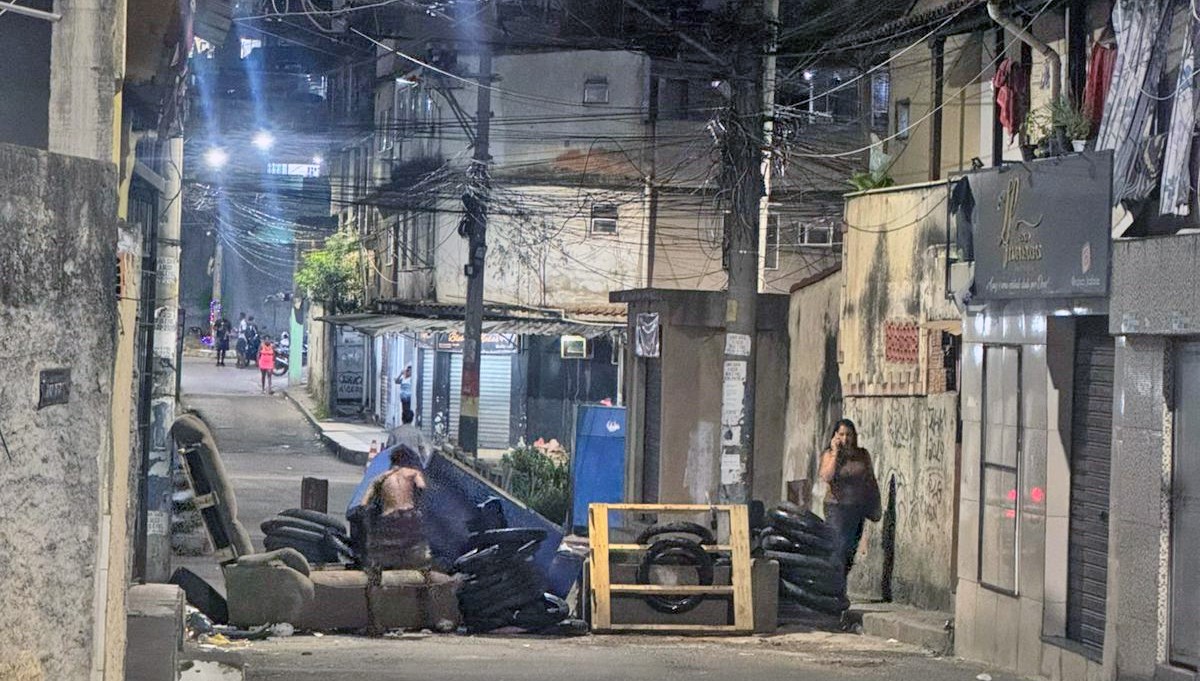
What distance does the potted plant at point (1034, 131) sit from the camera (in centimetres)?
1341

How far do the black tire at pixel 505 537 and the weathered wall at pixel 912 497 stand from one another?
388 cm

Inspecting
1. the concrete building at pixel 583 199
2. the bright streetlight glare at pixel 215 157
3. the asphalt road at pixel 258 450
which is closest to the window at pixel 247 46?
the bright streetlight glare at pixel 215 157

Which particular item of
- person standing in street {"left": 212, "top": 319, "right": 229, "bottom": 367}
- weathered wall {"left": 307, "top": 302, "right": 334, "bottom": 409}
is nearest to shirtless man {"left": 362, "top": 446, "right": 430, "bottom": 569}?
weathered wall {"left": 307, "top": 302, "right": 334, "bottom": 409}

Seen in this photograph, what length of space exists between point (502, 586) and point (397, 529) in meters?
1.14

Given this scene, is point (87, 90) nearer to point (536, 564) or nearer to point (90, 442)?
point (90, 442)

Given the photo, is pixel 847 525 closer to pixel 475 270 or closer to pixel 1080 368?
pixel 1080 368

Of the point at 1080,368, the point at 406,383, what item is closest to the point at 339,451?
the point at 406,383

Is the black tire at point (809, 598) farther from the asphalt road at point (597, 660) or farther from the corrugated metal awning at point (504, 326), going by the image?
the corrugated metal awning at point (504, 326)

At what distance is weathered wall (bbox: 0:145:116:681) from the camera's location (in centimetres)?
656

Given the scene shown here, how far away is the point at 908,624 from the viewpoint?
15.0 meters

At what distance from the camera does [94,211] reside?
7.21m

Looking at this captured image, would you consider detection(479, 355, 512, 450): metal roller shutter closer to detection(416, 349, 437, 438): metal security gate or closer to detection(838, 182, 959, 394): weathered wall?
detection(416, 349, 437, 438): metal security gate

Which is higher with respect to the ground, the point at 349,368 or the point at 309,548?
the point at 349,368

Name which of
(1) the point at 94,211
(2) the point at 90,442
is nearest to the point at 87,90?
(1) the point at 94,211
